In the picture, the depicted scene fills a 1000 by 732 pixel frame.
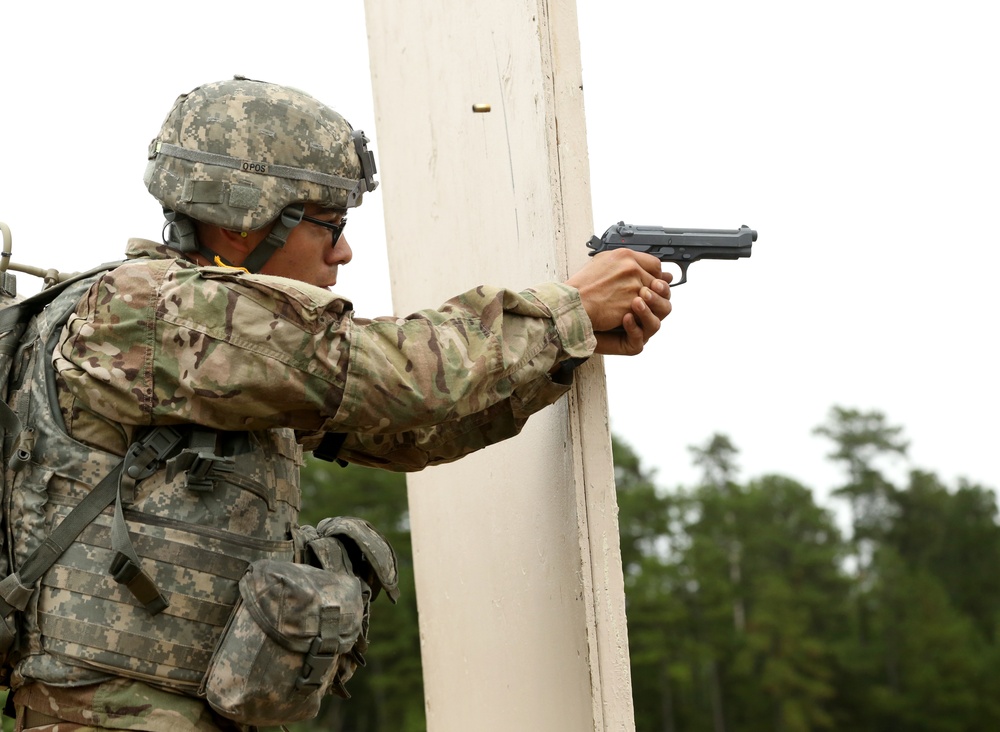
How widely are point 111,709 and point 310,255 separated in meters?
1.21

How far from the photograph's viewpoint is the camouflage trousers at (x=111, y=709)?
3041mm

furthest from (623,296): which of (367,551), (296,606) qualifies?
(296,606)

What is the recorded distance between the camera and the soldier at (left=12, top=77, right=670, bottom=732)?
9.68 ft

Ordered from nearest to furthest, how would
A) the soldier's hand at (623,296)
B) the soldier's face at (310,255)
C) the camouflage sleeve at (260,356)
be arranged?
the camouflage sleeve at (260,356) → the soldier's hand at (623,296) → the soldier's face at (310,255)

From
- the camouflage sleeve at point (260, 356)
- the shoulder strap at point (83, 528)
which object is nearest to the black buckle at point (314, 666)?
the shoulder strap at point (83, 528)

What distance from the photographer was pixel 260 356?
2.91 metres

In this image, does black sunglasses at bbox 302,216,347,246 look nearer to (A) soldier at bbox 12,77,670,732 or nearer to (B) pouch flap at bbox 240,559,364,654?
(A) soldier at bbox 12,77,670,732

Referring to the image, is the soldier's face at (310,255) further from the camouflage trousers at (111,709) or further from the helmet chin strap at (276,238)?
the camouflage trousers at (111,709)

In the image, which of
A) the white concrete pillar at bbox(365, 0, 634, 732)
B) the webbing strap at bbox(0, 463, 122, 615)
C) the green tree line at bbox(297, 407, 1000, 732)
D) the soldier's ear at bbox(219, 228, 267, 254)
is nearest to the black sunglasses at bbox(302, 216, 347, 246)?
the soldier's ear at bbox(219, 228, 267, 254)

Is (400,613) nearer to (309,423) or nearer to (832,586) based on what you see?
(832,586)

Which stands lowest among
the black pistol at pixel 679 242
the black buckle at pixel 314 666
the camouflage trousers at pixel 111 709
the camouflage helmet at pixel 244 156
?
the camouflage trousers at pixel 111 709

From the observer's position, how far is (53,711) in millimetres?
3080

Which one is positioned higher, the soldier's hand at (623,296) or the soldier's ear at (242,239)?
the soldier's ear at (242,239)

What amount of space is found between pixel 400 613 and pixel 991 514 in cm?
2540
